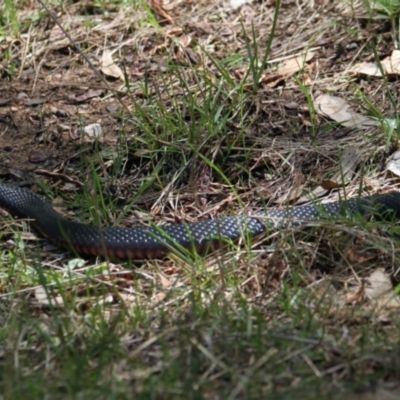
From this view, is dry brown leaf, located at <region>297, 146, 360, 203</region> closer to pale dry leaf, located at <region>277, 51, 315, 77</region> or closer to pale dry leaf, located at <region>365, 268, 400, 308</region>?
pale dry leaf, located at <region>365, 268, 400, 308</region>

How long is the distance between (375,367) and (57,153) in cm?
396

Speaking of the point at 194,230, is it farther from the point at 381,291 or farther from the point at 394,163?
the point at 394,163

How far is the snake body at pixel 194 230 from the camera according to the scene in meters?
5.41

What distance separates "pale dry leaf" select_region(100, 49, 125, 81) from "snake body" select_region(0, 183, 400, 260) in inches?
96.3

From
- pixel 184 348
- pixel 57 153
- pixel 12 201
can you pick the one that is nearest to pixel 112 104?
pixel 57 153

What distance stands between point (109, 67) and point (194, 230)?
3.03 meters

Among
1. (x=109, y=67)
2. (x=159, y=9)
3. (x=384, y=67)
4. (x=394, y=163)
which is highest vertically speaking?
(x=159, y=9)

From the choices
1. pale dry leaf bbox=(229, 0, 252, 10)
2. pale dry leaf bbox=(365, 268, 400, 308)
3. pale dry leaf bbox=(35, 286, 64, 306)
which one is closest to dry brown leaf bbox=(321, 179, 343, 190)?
pale dry leaf bbox=(365, 268, 400, 308)

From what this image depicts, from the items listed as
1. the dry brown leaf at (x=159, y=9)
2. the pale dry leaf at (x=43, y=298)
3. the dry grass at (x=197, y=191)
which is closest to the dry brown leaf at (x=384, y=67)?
the dry grass at (x=197, y=191)

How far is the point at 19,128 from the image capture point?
763cm

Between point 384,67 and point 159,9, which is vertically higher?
point 159,9

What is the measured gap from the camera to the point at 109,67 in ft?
26.6

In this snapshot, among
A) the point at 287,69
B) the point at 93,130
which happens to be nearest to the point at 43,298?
the point at 93,130

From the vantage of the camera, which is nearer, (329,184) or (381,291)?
(381,291)
